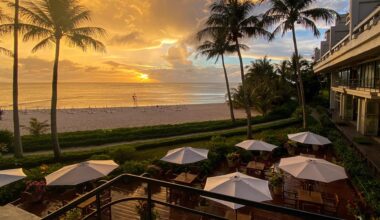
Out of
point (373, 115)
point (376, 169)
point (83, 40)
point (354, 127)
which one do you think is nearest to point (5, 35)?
point (83, 40)

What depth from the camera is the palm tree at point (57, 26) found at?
1534cm

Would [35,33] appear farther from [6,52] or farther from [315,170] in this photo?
[315,170]

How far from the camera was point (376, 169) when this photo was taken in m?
11.6

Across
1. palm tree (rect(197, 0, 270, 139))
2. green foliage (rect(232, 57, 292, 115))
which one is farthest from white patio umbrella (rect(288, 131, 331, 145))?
green foliage (rect(232, 57, 292, 115))

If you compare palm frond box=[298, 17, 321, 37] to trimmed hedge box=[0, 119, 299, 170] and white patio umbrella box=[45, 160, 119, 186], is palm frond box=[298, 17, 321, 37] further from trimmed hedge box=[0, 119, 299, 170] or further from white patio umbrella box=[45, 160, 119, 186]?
white patio umbrella box=[45, 160, 119, 186]

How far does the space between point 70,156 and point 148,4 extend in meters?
10.7

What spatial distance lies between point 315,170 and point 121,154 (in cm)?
1038

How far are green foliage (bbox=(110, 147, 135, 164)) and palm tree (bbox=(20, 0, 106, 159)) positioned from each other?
429 centimetres

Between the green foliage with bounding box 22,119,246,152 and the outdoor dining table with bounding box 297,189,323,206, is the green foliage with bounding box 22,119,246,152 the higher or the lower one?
the lower one

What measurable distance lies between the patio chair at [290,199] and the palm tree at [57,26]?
1371 cm

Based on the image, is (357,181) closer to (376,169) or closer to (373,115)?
(376,169)

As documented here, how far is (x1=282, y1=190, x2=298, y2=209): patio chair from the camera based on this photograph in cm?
929

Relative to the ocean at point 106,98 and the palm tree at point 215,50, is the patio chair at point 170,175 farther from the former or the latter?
the ocean at point 106,98

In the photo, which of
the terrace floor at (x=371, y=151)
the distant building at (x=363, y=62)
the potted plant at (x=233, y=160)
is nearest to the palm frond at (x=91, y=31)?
the potted plant at (x=233, y=160)
